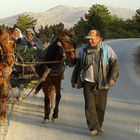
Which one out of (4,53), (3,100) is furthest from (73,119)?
(4,53)

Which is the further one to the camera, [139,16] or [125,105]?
[139,16]

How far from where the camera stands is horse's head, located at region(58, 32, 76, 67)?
10.6m

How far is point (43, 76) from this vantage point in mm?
11531

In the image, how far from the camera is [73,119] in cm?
1194

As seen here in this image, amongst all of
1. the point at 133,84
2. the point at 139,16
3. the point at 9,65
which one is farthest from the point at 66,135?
the point at 139,16

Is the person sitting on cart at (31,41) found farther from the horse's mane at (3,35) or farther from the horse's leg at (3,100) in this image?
the horse's mane at (3,35)

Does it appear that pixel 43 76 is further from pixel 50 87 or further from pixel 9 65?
pixel 9 65

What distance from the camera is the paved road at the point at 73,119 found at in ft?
32.8

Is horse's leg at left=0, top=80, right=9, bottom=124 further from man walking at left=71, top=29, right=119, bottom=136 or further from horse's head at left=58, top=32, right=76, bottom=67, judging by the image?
man walking at left=71, top=29, right=119, bottom=136

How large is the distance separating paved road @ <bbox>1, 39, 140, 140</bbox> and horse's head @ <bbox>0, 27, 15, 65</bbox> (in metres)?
1.35

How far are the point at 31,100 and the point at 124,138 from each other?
5.96m

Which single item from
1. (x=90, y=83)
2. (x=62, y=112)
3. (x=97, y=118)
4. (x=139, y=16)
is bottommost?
(x=139, y=16)

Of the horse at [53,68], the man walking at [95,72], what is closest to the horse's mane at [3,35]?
the horse at [53,68]

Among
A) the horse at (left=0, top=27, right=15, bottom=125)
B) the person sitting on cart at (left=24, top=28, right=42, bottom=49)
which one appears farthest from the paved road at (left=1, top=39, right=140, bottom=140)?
the person sitting on cart at (left=24, top=28, right=42, bottom=49)
